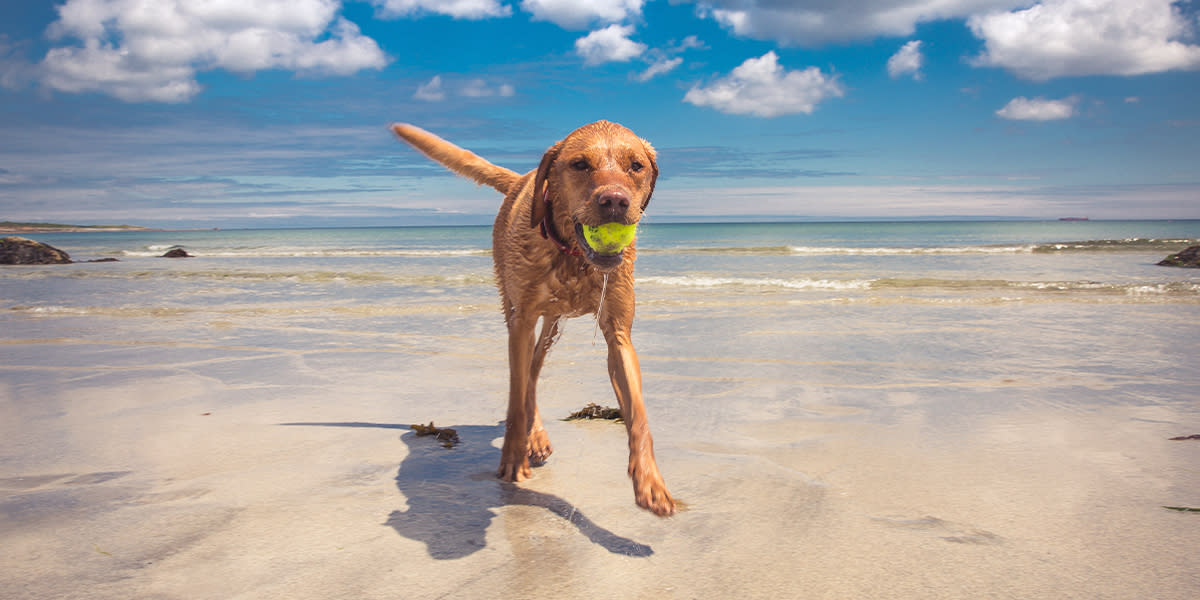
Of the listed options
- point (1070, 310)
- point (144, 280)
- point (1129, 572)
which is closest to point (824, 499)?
point (1129, 572)

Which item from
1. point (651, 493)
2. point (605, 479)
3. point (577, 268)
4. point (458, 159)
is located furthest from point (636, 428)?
point (458, 159)

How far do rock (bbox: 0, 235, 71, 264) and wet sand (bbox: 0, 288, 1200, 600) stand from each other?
22.3 m

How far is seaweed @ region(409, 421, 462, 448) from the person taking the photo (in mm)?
4252

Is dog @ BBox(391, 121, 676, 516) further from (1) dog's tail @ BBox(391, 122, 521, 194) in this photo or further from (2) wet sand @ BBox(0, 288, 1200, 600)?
(1) dog's tail @ BBox(391, 122, 521, 194)

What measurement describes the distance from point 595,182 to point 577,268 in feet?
1.86

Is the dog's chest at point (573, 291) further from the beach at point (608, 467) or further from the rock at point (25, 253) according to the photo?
the rock at point (25, 253)

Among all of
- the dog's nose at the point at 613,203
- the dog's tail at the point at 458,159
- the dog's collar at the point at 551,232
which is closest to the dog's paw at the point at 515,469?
the dog's collar at the point at 551,232

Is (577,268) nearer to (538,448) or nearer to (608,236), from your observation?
(608,236)

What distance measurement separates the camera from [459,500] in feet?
10.9

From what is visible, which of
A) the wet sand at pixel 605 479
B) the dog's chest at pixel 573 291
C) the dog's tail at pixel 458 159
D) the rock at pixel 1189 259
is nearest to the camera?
the wet sand at pixel 605 479

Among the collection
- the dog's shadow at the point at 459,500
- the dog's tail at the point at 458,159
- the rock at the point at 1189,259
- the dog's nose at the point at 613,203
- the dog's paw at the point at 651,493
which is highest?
the dog's tail at the point at 458,159

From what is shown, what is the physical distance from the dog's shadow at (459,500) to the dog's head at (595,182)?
1.14m

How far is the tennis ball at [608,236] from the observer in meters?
2.80

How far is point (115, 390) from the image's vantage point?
214 inches
